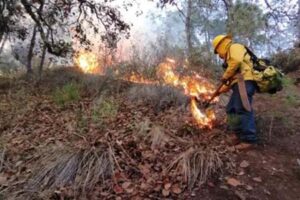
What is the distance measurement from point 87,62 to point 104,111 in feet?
14.4

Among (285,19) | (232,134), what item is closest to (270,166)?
(232,134)

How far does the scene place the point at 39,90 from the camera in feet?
32.0

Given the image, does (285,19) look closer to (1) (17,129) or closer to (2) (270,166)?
(2) (270,166)

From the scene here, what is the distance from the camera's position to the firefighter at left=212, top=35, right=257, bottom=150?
5.70 m

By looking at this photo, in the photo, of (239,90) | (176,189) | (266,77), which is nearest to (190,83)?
(239,90)

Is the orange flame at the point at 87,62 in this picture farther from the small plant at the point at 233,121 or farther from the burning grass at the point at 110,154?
the small plant at the point at 233,121

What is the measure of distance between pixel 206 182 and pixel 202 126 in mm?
1479

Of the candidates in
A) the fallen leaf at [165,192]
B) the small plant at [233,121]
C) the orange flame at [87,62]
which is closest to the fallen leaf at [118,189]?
the fallen leaf at [165,192]

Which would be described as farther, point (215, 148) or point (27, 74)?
point (27, 74)

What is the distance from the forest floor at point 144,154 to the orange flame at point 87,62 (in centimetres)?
313

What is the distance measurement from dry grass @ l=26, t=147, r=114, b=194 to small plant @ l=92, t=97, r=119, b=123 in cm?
139

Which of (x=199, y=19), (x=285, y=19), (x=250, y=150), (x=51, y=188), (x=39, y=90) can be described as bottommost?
(x=51, y=188)

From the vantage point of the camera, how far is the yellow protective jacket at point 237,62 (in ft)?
18.7

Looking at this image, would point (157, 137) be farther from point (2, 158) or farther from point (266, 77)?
point (2, 158)
